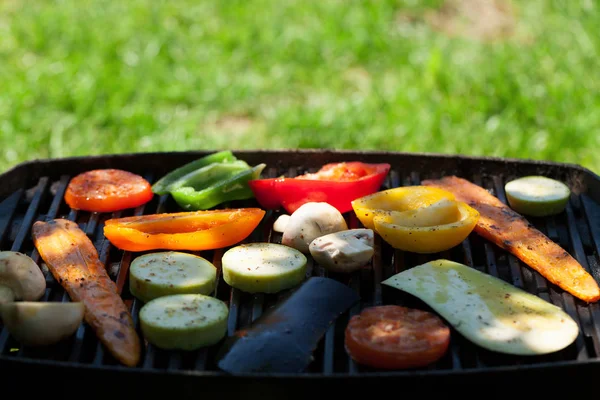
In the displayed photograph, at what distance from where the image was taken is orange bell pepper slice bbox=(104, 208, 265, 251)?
3.07m

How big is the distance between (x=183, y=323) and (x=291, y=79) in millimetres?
3891

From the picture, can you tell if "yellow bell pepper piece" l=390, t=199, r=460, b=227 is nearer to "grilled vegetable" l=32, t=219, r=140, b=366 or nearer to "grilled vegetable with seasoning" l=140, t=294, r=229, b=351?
"grilled vegetable with seasoning" l=140, t=294, r=229, b=351

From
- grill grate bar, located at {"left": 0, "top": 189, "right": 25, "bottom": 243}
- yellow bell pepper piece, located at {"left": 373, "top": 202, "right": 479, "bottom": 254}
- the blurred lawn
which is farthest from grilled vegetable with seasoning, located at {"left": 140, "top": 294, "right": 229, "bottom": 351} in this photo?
the blurred lawn

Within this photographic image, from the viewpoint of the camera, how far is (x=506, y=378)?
7.70 feet

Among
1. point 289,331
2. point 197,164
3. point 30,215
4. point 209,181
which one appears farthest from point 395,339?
point 30,215

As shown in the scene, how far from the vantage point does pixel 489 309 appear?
105 inches

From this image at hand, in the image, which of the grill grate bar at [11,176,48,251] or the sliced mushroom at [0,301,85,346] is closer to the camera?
the sliced mushroom at [0,301,85,346]

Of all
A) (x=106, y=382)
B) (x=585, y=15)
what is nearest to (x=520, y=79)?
(x=585, y=15)

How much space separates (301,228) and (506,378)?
1028mm

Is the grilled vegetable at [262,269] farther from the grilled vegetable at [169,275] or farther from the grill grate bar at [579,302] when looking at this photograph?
the grill grate bar at [579,302]

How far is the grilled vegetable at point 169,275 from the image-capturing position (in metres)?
2.75

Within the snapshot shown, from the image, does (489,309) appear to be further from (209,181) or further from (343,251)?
(209,181)

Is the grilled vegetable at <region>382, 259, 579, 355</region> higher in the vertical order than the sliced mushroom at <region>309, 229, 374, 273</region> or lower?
lower

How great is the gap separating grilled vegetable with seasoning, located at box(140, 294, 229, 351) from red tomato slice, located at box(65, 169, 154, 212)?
901 mm
